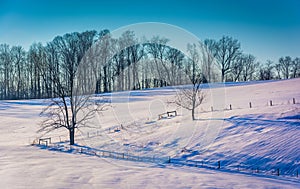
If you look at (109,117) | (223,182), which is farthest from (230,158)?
(109,117)

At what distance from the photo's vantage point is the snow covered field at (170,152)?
10.2 m

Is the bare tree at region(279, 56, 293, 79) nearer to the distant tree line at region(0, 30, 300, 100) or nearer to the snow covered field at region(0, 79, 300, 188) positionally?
the distant tree line at region(0, 30, 300, 100)

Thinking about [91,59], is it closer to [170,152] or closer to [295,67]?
[170,152]

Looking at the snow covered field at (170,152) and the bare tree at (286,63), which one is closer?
the snow covered field at (170,152)

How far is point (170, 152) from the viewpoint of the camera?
17.4 metres

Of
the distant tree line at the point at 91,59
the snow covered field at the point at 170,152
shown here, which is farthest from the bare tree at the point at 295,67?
the snow covered field at the point at 170,152

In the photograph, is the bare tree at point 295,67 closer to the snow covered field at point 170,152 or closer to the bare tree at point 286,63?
the bare tree at point 286,63

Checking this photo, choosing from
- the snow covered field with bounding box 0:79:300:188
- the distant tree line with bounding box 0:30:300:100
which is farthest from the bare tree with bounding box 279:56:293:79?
the snow covered field with bounding box 0:79:300:188

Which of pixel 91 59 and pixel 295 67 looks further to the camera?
pixel 295 67

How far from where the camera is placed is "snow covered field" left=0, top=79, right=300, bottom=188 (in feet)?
33.4

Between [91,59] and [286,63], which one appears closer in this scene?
[91,59]

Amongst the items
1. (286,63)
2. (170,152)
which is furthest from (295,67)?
(170,152)

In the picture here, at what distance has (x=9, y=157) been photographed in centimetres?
1602

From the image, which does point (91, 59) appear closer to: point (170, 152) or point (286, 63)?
point (170, 152)
